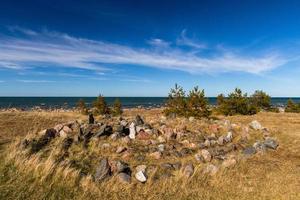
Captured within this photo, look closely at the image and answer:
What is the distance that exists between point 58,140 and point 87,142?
149cm

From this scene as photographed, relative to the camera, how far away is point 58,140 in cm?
1561

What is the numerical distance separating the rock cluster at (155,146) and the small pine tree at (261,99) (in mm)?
31968

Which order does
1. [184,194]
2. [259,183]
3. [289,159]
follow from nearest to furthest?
[184,194], [259,183], [289,159]

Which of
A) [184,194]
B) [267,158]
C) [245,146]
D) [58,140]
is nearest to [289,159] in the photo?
[267,158]

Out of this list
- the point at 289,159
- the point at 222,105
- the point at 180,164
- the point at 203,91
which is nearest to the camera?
the point at 180,164

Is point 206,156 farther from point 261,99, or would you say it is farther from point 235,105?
point 261,99

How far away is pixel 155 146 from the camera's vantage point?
15672 millimetres

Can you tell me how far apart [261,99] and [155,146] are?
129 ft

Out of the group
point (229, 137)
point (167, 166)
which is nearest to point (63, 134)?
point (167, 166)

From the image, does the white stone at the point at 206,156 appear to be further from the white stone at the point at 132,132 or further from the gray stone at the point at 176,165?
the white stone at the point at 132,132

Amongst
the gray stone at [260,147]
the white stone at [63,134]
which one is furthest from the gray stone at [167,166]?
the white stone at [63,134]

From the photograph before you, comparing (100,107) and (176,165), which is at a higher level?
(100,107)

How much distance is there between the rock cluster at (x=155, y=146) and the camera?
11617 mm

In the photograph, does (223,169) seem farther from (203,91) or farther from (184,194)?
(203,91)
